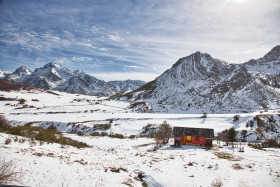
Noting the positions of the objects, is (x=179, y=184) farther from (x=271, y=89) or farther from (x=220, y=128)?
(x=271, y=89)

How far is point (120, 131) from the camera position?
50906 mm

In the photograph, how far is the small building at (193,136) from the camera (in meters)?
37.3

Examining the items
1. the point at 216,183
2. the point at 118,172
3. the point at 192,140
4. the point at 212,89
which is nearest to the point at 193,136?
the point at 192,140

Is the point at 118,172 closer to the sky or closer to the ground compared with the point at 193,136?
closer to the sky

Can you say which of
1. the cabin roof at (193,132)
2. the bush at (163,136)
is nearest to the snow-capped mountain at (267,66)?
the cabin roof at (193,132)

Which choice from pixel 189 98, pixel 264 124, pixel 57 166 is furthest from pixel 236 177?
pixel 189 98

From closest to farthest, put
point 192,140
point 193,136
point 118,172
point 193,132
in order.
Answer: point 118,172 < point 193,136 < point 193,132 < point 192,140

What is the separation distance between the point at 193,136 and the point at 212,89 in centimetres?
9257

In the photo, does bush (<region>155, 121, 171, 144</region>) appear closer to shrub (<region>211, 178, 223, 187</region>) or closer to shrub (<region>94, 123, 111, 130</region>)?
shrub (<region>94, 123, 111, 130</region>)

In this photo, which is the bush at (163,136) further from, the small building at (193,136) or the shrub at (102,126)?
the shrub at (102,126)

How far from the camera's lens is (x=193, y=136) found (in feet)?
128

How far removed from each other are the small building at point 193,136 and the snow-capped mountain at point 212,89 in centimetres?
5593

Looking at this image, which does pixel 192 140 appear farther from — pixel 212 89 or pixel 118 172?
pixel 212 89

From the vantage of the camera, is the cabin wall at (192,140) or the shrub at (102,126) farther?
the shrub at (102,126)
